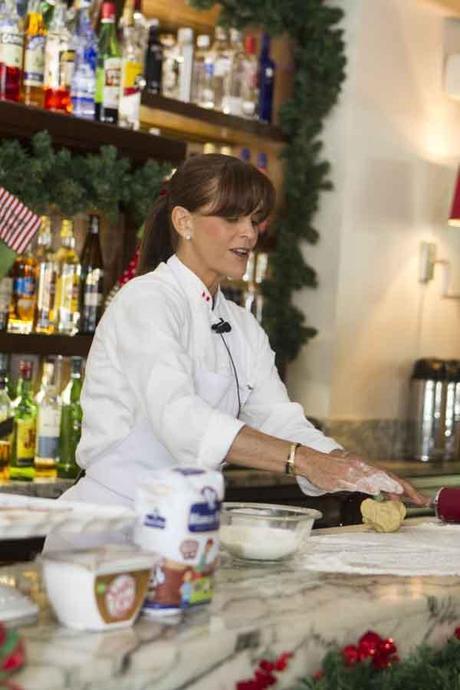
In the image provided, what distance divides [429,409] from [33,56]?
2.30 metres

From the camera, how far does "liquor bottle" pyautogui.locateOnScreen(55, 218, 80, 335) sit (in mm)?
4117

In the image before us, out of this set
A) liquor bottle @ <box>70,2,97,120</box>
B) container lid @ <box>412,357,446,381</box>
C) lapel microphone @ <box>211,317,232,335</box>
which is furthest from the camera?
container lid @ <box>412,357,446,381</box>

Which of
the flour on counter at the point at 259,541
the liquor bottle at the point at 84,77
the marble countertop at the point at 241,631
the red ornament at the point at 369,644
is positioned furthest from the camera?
the liquor bottle at the point at 84,77

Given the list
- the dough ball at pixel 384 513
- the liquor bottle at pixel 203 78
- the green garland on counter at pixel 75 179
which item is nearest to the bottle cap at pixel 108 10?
the green garland on counter at pixel 75 179

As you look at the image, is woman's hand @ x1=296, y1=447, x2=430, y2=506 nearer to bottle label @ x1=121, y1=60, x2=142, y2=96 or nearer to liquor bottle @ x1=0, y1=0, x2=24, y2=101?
liquor bottle @ x1=0, y1=0, x2=24, y2=101

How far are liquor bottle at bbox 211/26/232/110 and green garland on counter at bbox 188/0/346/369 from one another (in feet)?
0.96

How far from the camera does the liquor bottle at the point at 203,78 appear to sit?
4.69 metres

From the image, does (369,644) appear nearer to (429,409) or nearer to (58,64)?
(58,64)

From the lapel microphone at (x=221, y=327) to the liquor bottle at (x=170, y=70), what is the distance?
210 centimetres

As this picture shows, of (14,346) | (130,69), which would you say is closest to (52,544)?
(14,346)

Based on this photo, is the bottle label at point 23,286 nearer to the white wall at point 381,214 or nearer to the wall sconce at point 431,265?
the white wall at point 381,214

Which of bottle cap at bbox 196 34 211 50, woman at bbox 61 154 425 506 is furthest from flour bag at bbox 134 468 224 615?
bottle cap at bbox 196 34 211 50

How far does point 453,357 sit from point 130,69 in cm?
226

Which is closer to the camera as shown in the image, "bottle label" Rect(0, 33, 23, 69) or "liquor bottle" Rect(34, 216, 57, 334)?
"bottle label" Rect(0, 33, 23, 69)
